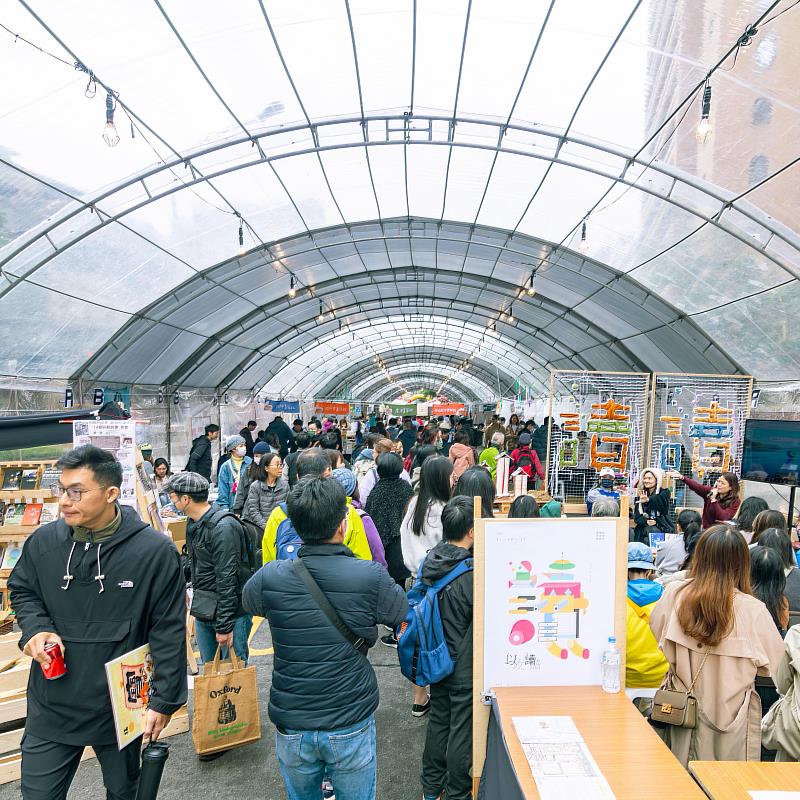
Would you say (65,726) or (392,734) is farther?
(392,734)

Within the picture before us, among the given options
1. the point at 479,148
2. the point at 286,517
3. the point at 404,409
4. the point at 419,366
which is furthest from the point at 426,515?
the point at 419,366

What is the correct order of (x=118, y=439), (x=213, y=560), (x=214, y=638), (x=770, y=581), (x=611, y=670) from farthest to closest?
1. (x=118, y=439)
2. (x=214, y=638)
3. (x=213, y=560)
4. (x=770, y=581)
5. (x=611, y=670)

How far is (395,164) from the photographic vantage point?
9.95m

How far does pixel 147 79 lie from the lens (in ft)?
21.7

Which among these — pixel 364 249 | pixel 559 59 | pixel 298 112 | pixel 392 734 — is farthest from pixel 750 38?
pixel 364 249

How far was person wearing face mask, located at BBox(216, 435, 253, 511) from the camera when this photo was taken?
6309 millimetres

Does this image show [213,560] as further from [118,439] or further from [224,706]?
[118,439]

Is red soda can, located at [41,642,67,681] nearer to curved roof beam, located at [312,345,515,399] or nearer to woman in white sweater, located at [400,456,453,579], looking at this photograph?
woman in white sweater, located at [400,456,453,579]

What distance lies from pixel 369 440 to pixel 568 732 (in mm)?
7700

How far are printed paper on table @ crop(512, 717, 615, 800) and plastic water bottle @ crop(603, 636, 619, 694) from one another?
359 mm

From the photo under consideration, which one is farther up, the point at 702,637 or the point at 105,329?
the point at 105,329

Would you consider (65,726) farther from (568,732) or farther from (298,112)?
(298,112)

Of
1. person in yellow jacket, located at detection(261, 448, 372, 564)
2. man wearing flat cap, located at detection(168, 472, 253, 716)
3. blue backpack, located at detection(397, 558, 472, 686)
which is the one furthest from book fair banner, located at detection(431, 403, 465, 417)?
blue backpack, located at detection(397, 558, 472, 686)

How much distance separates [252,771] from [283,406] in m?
19.9
